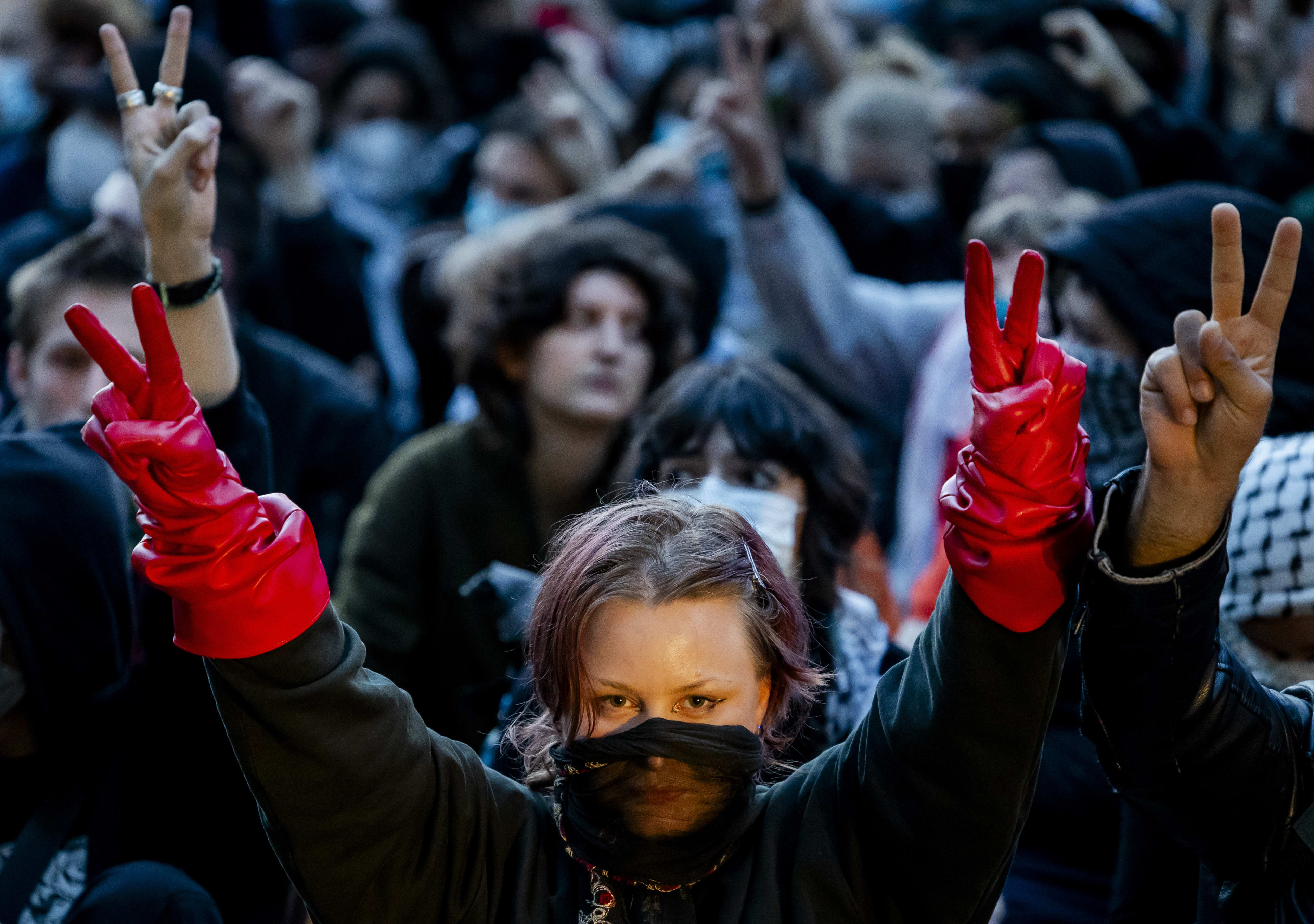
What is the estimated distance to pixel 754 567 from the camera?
171 centimetres

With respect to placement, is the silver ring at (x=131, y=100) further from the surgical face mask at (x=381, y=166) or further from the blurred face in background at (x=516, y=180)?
the surgical face mask at (x=381, y=166)

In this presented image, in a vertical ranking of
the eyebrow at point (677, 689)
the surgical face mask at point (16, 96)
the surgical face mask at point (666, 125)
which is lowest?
the surgical face mask at point (666, 125)

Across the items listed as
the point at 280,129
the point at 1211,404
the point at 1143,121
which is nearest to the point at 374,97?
the point at 280,129

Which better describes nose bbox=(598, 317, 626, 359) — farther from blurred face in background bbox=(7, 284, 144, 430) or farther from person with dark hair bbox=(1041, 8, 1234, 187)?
person with dark hair bbox=(1041, 8, 1234, 187)

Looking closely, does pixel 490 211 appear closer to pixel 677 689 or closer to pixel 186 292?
pixel 186 292

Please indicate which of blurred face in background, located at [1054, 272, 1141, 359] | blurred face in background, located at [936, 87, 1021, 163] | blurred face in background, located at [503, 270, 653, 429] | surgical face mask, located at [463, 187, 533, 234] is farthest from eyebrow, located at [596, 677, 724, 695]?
blurred face in background, located at [936, 87, 1021, 163]

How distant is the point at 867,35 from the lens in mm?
7176

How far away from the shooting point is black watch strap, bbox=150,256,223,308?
2.22m

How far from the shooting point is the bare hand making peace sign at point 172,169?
7.22 ft

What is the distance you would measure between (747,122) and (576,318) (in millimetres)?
869

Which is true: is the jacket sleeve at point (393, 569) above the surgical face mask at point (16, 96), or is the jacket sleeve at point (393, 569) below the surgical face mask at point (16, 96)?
below

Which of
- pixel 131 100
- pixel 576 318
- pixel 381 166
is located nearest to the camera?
pixel 131 100

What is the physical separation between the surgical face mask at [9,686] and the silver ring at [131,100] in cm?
89

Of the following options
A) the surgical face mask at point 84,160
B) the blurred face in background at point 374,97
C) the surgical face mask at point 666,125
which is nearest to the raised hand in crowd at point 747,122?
the surgical face mask at point 666,125
